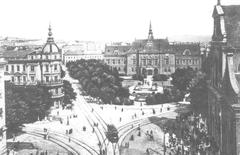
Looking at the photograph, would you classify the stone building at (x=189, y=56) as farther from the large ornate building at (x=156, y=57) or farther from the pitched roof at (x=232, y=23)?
the pitched roof at (x=232, y=23)

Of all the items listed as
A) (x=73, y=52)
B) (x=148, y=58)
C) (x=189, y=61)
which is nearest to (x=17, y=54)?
(x=148, y=58)

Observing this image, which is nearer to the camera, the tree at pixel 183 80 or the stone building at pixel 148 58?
the tree at pixel 183 80

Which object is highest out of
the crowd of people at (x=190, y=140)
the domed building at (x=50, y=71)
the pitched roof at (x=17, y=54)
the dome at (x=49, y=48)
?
the dome at (x=49, y=48)

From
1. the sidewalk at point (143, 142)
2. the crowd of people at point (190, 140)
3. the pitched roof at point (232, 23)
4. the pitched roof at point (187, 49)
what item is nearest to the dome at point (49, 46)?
the sidewalk at point (143, 142)

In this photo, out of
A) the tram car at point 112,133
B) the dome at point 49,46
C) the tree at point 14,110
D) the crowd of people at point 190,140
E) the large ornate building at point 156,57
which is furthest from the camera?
the large ornate building at point 156,57

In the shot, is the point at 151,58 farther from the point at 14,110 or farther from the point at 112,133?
the point at 14,110

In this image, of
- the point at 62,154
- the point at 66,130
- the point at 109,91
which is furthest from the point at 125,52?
the point at 62,154

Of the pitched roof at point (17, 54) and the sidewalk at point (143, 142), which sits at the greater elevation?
the pitched roof at point (17, 54)

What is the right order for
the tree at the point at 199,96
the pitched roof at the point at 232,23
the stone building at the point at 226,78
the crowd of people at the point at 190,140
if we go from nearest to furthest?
1. the stone building at the point at 226,78
2. the pitched roof at the point at 232,23
3. the crowd of people at the point at 190,140
4. the tree at the point at 199,96
